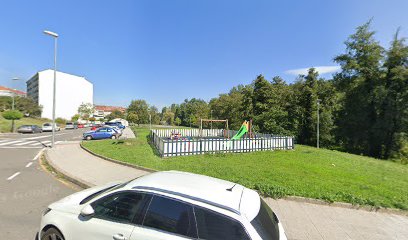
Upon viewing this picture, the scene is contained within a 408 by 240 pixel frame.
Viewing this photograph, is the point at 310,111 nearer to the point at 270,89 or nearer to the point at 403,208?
the point at 270,89

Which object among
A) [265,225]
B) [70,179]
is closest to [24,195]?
[70,179]

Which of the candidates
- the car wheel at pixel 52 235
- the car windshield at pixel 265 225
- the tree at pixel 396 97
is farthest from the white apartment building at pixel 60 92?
the car windshield at pixel 265 225

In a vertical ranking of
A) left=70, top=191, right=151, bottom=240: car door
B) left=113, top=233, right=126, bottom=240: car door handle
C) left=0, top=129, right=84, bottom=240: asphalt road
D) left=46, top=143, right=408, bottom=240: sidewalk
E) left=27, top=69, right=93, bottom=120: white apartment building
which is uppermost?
left=27, top=69, right=93, bottom=120: white apartment building

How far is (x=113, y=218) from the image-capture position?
127 inches

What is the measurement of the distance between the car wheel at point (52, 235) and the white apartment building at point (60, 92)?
355 feet

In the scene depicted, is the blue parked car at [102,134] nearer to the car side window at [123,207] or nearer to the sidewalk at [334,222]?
the sidewalk at [334,222]

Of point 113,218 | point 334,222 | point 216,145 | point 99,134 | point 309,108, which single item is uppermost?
point 309,108

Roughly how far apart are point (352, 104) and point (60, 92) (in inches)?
4274

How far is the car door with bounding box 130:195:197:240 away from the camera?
2.81 meters

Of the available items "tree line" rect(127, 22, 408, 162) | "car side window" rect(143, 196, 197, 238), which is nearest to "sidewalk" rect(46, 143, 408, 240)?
"car side window" rect(143, 196, 197, 238)

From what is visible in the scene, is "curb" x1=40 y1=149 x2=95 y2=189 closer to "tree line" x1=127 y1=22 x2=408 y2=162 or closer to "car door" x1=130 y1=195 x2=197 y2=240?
"car door" x1=130 y1=195 x2=197 y2=240

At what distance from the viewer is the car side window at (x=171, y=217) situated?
9.26 feet

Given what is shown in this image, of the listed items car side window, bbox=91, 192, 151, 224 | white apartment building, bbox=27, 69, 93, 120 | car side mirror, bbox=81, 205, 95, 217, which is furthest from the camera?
white apartment building, bbox=27, 69, 93, 120

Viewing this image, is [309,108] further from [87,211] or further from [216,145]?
[87,211]
